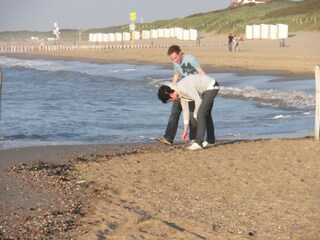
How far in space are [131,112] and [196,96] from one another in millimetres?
8663

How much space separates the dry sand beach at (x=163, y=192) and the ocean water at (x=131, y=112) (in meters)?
2.24

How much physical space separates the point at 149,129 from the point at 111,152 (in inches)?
169

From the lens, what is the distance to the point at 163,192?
25.4ft

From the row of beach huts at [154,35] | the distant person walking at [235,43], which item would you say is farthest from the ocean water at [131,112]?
the row of beach huts at [154,35]

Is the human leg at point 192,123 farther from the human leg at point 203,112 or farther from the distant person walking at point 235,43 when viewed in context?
the distant person walking at point 235,43

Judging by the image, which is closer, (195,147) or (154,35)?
(195,147)

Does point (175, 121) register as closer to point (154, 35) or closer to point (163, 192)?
point (163, 192)

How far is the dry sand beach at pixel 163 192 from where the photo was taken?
250 inches

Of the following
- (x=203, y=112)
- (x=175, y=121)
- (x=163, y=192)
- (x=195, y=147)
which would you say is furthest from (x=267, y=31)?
(x=163, y=192)

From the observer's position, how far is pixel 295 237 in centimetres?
630

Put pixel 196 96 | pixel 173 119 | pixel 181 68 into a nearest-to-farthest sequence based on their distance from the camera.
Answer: pixel 196 96
pixel 181 68
pixel 173 119

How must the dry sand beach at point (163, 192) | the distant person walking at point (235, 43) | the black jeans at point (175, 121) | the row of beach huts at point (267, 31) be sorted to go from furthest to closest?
the row of beach huts at point (267, 31), the distant person walking at point (235, 43), the black jeans at point (175, 121), the dry sand beach at point (163, 192)

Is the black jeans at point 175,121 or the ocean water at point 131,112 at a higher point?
the black jeans at point 175,121

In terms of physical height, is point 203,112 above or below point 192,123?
above
